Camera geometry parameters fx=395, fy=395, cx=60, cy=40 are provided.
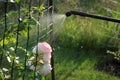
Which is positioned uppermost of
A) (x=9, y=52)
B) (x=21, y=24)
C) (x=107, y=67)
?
(x=21, y=24)

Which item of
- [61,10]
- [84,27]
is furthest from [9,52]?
[61,10]

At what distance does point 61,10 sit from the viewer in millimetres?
6805

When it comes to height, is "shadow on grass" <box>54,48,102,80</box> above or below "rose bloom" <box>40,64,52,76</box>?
below

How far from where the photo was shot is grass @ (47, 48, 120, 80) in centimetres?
443

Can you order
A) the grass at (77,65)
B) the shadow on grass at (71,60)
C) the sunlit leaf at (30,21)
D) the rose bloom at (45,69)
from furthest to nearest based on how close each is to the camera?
the shadow on grass at (71,60)
the grass at (77,65)
the rose bloom at (45,69)
the sunlit leaf at (30,21)

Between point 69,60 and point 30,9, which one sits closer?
point 30,9

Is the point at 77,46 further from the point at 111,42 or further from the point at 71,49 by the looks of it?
the point at 111,42

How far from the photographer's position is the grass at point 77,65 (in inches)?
174

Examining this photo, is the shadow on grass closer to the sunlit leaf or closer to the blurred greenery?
the blurred greenery

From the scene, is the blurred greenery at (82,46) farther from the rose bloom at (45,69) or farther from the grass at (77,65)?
the rose bloom at (45,69)

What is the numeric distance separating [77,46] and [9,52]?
3172 mm

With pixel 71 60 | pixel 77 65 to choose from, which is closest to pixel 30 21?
pixel 77 65

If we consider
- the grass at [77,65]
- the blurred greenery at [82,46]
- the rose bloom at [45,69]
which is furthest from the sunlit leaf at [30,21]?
the grass at [77,65]

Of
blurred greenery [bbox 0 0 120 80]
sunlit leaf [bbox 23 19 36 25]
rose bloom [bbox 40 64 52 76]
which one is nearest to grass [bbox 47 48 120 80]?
blurred greenery [bbox 0 0 120 80]
